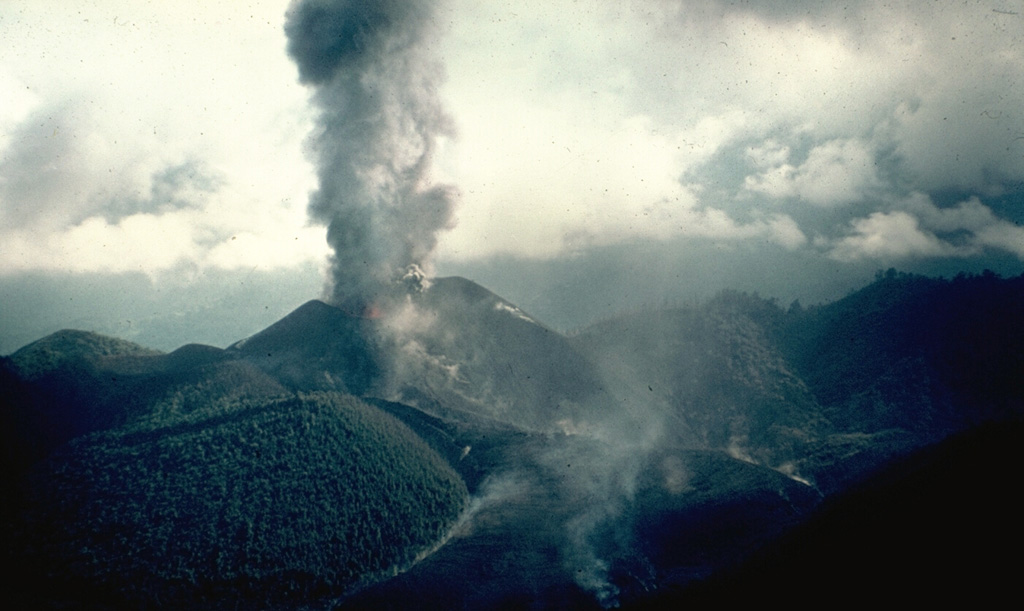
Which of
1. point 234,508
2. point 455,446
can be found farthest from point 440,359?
point 234,508

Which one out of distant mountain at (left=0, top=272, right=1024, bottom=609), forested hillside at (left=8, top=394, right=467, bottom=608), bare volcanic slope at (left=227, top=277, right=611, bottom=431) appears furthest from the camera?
bare volcanic slope at (left=227, top=277, right=611, bottom=431)

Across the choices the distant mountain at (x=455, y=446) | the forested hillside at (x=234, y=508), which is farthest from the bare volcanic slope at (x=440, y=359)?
the forested hillside at (x=234, y=508)

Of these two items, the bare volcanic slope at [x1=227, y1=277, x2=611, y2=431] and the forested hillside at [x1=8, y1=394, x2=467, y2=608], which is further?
the bare volcanic slope at [x1=227, y1=277, x2=611, y2=431]

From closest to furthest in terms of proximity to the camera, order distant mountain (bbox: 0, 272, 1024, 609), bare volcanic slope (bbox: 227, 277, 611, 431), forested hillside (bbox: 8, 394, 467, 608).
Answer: forested hillside (bbox: 8, 394, 467, 608), distant mountain (bbox: 0, 272, 1024, 609), bare volcanic slope (bbox: 227, 277, 611, 431)

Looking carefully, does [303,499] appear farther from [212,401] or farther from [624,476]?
[624,476]

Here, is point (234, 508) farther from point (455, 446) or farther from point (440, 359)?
point (440, 359)

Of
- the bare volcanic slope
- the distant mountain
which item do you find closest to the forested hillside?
the distant mountain

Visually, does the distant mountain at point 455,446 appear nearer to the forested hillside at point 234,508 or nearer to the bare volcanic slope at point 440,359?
the forested hillside at point 234,508

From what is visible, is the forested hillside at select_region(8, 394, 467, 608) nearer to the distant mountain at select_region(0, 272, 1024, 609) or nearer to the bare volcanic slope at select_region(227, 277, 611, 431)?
the distant mountain at select_region(0, 272, 1024, 609)
